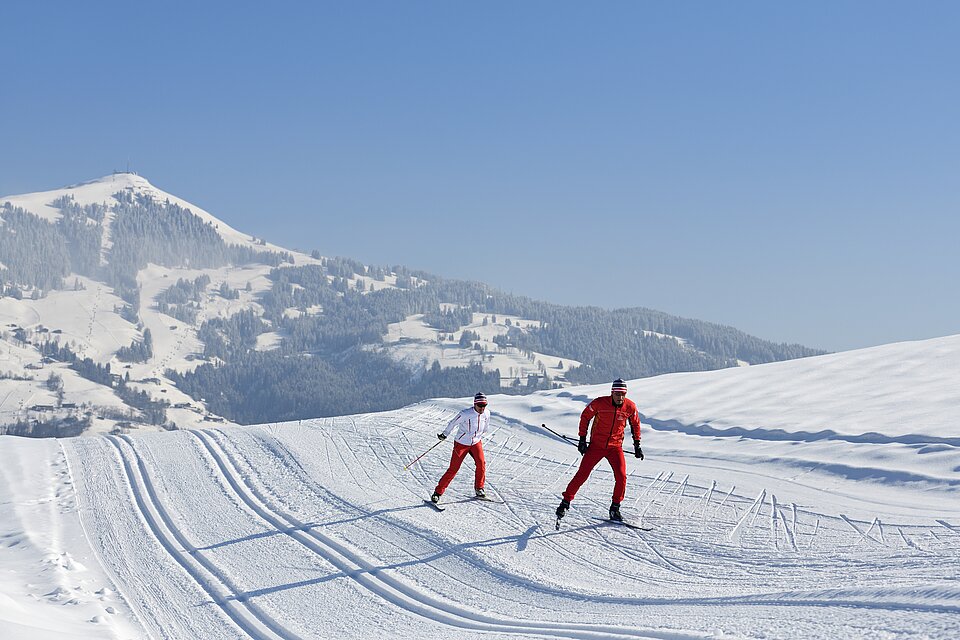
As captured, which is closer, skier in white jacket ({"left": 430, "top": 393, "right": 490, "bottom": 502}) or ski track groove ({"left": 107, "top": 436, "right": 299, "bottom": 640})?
ski track groove ({"left": 107, "top": 436, "right": 299, "bottom": 640})

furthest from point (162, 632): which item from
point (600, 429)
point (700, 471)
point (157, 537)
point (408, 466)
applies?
point (700, 471)

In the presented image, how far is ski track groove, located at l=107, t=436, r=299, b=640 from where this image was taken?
8.67 meters

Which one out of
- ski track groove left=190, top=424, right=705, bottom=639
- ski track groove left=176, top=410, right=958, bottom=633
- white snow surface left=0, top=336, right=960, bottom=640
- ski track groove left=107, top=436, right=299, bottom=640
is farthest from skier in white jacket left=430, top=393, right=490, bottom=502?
ski track groove left=107, top=436, right=299, bottom=640

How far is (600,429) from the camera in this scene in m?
11.4

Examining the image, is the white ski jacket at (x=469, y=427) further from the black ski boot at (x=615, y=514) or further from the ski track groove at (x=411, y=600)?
the ski track groove at (x=411, y=600)

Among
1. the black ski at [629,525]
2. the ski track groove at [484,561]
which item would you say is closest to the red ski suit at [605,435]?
the black ski at [629,525]

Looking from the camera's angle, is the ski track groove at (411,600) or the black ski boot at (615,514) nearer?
the ski track groove at (411,600)

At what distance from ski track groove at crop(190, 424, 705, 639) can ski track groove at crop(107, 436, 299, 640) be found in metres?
1.26

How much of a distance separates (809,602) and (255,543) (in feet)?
24.0

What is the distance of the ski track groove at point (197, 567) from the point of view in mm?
8672

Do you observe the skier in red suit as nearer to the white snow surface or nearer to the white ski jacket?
the white snow surface

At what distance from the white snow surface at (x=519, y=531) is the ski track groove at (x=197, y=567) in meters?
0.04

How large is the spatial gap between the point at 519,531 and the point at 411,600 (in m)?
2.64

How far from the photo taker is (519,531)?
11.5m
